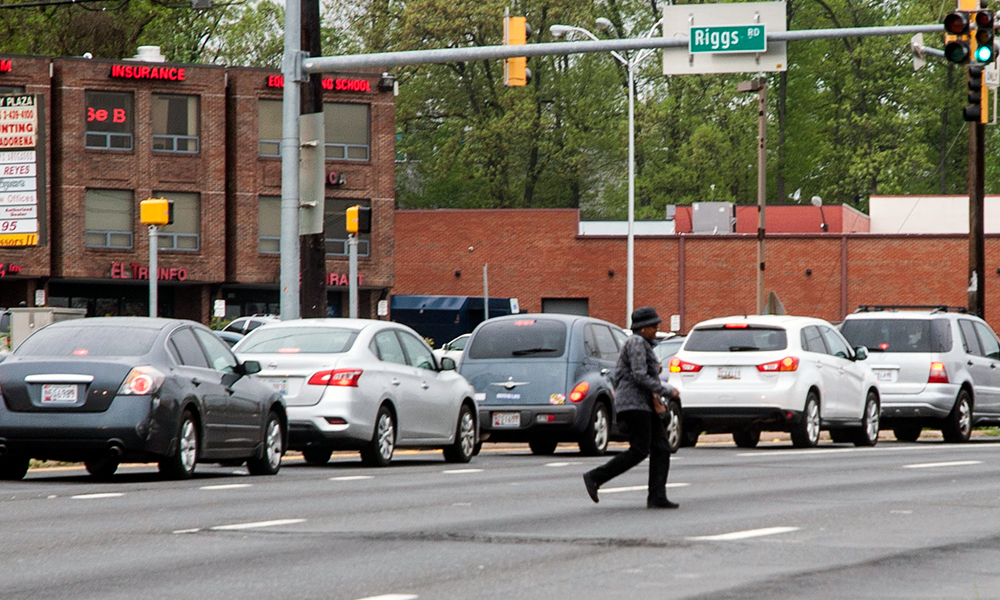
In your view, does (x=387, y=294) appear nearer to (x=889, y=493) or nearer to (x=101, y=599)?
(x=889, y=493)

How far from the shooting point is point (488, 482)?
16.0m

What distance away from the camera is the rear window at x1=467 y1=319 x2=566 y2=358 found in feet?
69.2

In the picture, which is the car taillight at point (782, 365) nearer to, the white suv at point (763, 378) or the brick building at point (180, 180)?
the white suv at point (763, 378)

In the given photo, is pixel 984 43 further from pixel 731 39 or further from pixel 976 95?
pixel 731 39

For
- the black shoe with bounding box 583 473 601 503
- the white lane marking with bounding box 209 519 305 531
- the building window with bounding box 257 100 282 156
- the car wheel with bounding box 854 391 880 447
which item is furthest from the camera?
the building window with bounding box 257 100 282 156

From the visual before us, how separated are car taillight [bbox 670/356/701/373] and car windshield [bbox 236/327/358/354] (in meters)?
5.86

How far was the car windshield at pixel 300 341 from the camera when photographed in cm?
1806

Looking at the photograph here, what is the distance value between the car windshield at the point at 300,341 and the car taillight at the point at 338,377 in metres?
0.34

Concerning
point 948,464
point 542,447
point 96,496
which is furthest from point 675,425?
point 96,496

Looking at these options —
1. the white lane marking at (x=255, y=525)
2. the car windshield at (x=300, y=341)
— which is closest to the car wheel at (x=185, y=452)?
the car windshield at (x=300, y=341)

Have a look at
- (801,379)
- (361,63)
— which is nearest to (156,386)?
(361,63)

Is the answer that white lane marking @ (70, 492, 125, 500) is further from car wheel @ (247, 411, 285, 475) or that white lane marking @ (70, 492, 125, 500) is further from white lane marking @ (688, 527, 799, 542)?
white lane marking @ (688, 527, 799, 542)

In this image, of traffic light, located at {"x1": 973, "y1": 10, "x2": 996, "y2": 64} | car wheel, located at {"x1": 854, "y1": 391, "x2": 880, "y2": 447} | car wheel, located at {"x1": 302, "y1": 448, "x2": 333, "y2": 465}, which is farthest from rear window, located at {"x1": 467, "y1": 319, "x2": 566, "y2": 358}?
traffic light, located at {"x1": 973, "y1": 10, "x2": 996, "y2": 64}

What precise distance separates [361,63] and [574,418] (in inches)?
216
